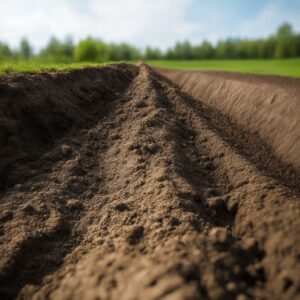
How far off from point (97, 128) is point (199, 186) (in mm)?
2938

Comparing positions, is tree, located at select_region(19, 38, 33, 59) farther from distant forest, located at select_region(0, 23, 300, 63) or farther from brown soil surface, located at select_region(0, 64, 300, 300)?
brown soil surface, located at select_region(0, 64, 300, 300)

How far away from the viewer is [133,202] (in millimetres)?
4527

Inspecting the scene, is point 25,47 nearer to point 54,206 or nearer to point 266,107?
point 266,107

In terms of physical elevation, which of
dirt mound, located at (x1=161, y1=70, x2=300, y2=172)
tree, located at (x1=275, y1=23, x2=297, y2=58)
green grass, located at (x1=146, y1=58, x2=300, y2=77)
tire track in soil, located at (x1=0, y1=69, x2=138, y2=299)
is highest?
tree, located at (x1=275, y1=23, x2=297, y2=58)

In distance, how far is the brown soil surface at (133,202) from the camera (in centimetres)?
297

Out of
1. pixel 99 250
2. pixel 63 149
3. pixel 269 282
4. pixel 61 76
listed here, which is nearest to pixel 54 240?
pixel 99 250

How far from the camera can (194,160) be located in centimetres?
561

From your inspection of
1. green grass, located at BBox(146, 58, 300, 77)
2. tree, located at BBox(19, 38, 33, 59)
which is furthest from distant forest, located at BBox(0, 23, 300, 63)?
green grass, located at BBox(146, 58, 300, 77)

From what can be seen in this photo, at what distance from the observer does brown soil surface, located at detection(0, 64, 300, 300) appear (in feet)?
9.76

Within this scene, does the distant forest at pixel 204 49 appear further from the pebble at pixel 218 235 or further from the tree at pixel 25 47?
the pebble at pixel 218 235

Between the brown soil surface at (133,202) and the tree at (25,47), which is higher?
the tree at (25,47)

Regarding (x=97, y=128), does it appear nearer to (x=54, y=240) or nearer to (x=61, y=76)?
(x=61, y=76)

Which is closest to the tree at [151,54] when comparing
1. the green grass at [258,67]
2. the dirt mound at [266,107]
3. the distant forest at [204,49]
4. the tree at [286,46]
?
the distant forest at [204,49]

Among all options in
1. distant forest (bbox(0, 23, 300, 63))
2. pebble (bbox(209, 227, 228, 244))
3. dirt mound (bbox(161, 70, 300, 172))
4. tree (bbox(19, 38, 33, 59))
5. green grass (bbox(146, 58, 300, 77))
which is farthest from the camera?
tree (bbox(19, 38, 33, 59))
